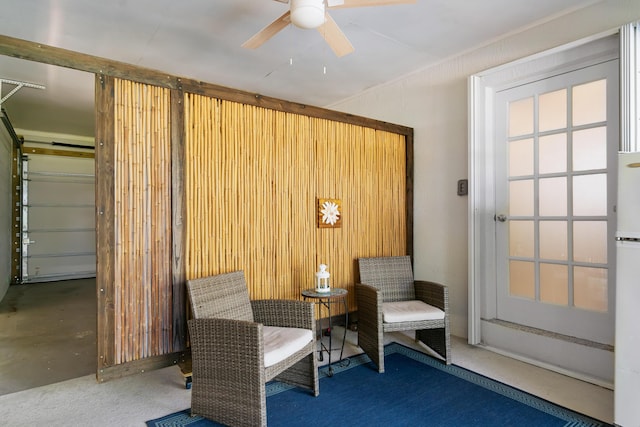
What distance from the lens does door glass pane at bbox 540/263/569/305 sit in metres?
3.07

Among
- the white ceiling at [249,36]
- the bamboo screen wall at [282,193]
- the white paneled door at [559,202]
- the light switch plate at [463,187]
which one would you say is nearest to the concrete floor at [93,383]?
the white paneled door at [559,202]

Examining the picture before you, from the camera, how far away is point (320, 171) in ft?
11.5

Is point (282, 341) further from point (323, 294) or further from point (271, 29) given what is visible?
point (271, 29)

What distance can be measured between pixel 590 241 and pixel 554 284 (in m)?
0.47

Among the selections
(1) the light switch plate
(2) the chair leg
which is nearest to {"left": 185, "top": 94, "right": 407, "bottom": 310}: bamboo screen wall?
(1) the light switch plate

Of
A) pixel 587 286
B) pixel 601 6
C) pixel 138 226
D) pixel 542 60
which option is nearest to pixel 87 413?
pixel 138 226

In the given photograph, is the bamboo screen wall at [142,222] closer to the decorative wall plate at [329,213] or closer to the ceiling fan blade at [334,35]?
the ceiling fan blade at [334,35]

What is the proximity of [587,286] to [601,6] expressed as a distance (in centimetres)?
217

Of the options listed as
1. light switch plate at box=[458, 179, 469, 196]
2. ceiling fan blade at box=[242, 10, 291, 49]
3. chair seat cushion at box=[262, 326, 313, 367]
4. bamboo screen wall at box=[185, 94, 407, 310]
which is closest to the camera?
chair seat cushion at box=[262, 326, 313, 367]

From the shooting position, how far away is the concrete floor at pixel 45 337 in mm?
2885

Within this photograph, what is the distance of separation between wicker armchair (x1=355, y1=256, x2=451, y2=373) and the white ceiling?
84.8 inches

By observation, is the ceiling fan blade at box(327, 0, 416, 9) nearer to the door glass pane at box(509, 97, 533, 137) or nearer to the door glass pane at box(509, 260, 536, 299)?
the door glass pane at box(509, 97, 533, 137)

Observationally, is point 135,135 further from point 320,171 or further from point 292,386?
point 292,386

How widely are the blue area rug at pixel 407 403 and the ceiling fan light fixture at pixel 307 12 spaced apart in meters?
2.44
